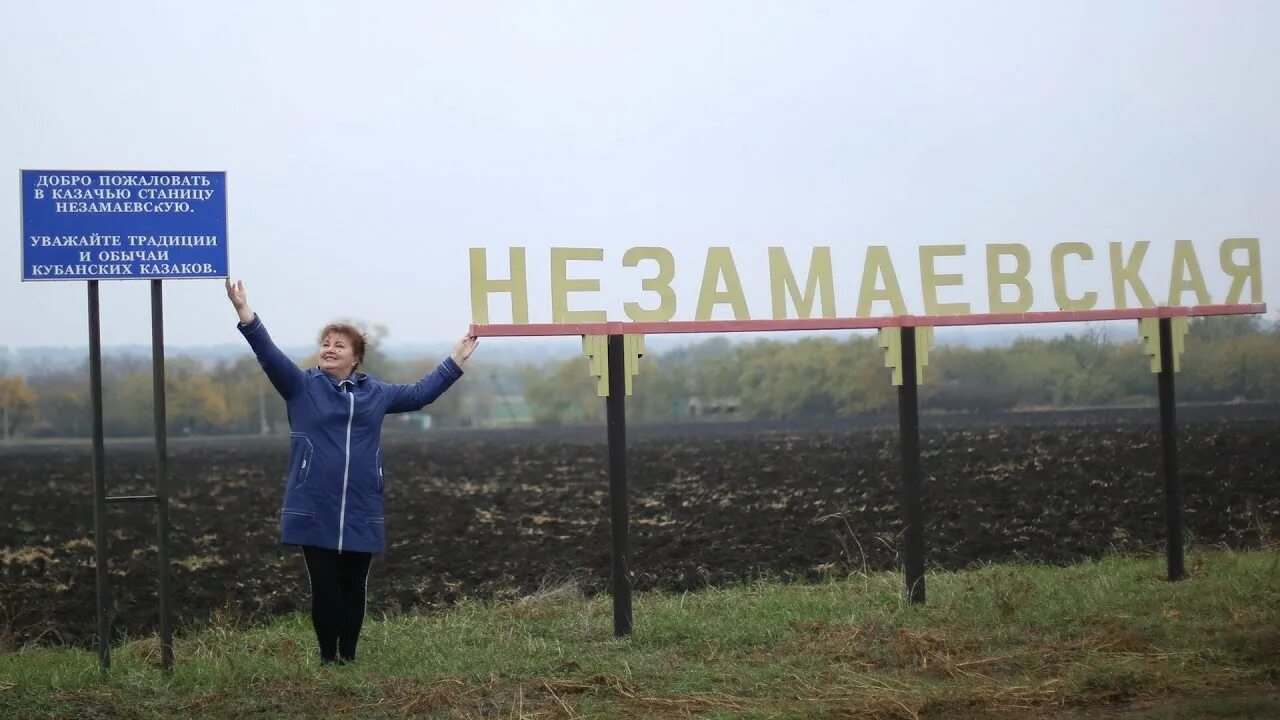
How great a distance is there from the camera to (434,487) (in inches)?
1177

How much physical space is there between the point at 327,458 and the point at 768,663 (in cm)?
255

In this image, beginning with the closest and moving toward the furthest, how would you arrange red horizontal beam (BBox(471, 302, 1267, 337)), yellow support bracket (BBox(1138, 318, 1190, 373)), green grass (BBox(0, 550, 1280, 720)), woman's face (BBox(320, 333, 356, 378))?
green grass (BBox(0, 550, 1280, 720)), woman's face (BBox(320, 333, 356, 378)), red horizontal beam (BBox(471, 302, 1267, 337)), yellow support bracket (BBox(1138, 318, 1190, 373))

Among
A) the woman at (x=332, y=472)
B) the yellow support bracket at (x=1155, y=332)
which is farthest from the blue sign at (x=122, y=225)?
the yellow support bracket at (x=1155, y=332)

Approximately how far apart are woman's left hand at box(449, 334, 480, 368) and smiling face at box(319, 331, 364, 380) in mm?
548

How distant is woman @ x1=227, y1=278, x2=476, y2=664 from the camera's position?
267 inches

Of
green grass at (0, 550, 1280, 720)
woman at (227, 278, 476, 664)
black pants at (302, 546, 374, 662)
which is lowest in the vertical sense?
green grass at (0, 550, 1280, 720)

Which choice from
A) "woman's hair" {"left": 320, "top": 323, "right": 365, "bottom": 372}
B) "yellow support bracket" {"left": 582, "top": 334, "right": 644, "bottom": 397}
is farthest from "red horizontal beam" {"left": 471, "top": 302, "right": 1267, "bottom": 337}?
"woman's hair" {"left": 320, "top": 323, "right": 365, "bottom": 372}

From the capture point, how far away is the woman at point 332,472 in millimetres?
6770

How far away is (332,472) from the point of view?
269 inches

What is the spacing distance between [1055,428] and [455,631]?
3660 centimetres

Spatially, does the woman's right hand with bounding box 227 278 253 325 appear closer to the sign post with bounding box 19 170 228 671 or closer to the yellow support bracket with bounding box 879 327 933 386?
the sign post with bounding box 19 170 228 671

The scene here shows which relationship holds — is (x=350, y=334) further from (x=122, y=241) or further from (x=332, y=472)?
(x=122, y=241)

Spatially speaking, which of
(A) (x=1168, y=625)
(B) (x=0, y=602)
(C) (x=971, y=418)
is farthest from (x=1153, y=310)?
(C) (x=971, y=418)

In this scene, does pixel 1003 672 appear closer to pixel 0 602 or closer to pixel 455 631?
pixel 455 631
